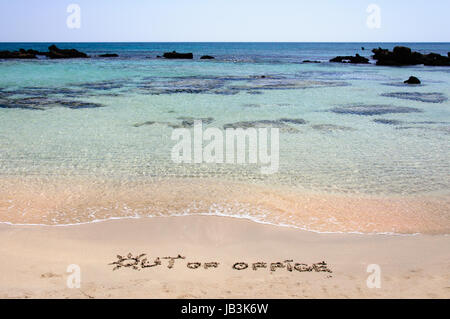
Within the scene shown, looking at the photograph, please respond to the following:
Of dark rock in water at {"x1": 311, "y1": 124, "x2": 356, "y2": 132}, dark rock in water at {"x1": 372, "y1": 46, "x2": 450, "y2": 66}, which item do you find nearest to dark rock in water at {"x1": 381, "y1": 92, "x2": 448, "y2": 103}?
dark rock in water at {"x1": 311, "y1": 124, "x2": 356, "y2": 132}

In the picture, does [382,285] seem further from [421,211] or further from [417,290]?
[421,211]

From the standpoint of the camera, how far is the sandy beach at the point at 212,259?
473 centimetres

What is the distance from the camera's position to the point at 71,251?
19.3ft

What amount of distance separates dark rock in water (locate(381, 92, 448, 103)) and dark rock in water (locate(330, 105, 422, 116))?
3.83m

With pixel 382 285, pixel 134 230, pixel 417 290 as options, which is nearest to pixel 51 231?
pixel 134 230

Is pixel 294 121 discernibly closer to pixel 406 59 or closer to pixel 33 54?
pixel 406 59

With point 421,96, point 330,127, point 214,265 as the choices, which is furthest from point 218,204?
point 421,96

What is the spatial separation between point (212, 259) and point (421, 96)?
79.5ft

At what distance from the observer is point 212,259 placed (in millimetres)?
5668

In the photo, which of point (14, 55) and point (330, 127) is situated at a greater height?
point (14, 55)

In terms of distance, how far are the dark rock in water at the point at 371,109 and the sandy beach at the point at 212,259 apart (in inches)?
524

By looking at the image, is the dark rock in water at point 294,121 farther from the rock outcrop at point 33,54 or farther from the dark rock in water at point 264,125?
the rock outcrop at point 33,54

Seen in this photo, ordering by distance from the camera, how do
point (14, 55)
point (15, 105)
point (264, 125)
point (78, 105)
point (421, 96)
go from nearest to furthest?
1. point (264, 125)
2. point (15, 105)
3. point (78, 105)
4. point (421, 96)
5. point (14, 55)

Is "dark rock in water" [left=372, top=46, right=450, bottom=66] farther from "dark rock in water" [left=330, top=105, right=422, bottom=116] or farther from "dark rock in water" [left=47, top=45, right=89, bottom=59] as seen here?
"dark rock in water" [left=47, top=45, right=89, bottom=59]
